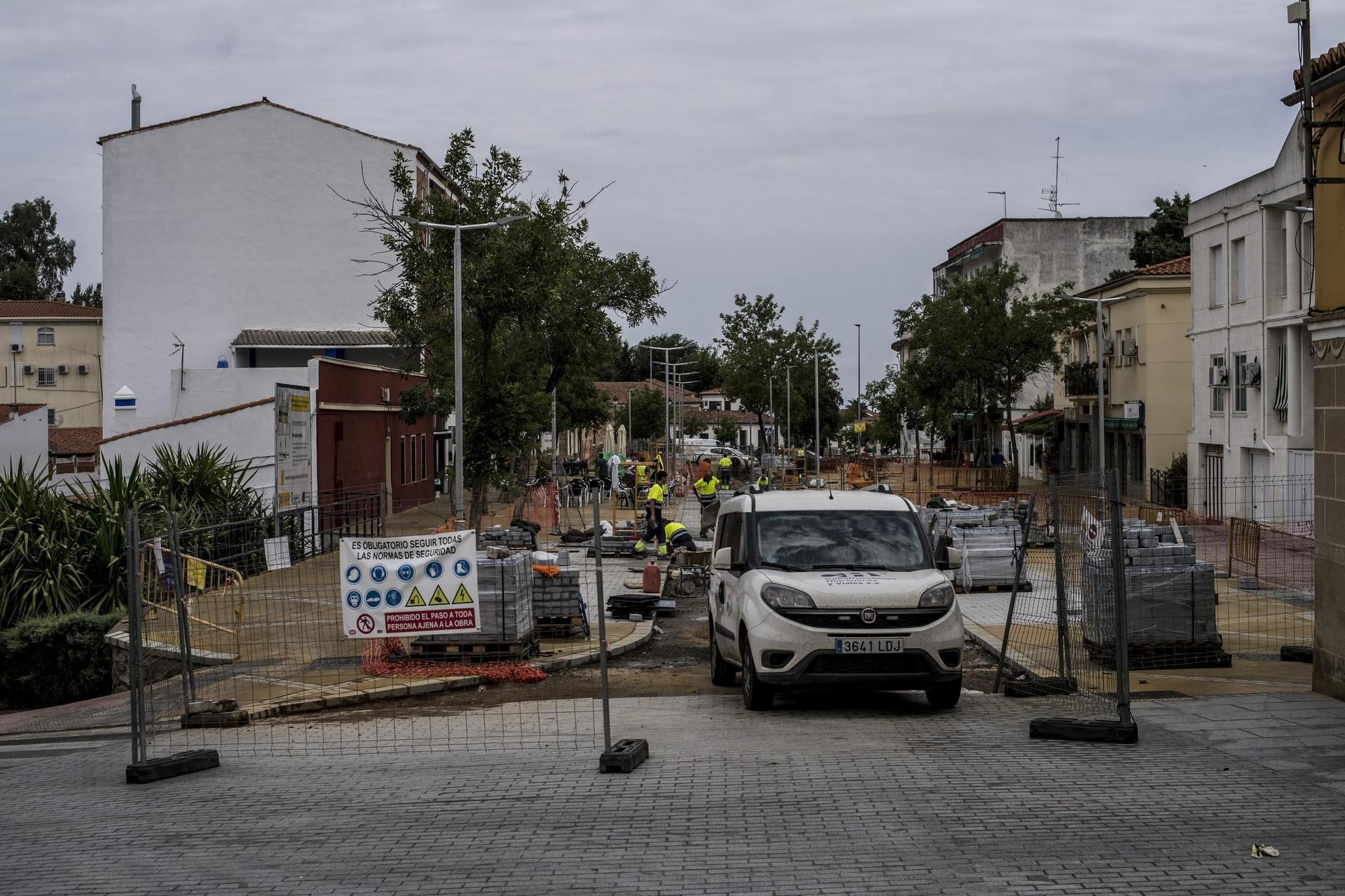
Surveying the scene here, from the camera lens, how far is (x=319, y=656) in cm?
1326

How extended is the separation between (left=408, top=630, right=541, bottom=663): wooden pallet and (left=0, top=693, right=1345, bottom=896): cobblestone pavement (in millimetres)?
3652

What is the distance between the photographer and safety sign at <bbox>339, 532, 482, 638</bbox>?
10891 millimetres

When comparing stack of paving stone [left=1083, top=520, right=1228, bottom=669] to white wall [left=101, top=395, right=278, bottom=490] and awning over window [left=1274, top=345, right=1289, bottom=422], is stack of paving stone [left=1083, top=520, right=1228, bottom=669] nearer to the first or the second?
white wall [left=101, top=395, right=278, bottom=490]

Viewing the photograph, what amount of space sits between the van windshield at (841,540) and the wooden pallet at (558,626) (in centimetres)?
453

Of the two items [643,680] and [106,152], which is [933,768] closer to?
[643,680]

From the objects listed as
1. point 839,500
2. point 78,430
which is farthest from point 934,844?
point 78,430

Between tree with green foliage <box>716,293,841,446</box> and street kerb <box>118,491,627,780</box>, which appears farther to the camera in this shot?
tree with green foliage <box>716,293,841,446</box>

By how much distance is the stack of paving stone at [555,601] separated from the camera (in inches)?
625

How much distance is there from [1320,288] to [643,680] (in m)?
7.24

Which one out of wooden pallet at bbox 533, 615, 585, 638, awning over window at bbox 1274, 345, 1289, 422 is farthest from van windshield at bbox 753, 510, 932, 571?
awning over window at bbox 1274, 345, 1289, 422

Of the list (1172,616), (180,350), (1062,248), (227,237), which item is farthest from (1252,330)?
(1062,248)

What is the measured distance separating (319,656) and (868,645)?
5.62m

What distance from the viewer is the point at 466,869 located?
6.43 meters

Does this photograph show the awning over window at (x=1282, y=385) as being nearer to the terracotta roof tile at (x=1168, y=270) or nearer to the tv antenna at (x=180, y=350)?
the terracotta roof tile at (x=1168, y=270)
